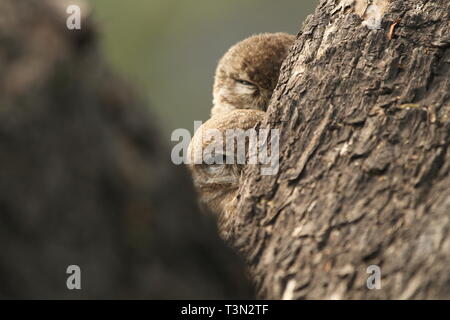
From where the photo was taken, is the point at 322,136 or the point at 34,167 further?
the point at 322,136

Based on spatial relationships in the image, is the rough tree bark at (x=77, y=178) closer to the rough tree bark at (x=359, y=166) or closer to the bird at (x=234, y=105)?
the rough tree bark at (x=359, y=166)

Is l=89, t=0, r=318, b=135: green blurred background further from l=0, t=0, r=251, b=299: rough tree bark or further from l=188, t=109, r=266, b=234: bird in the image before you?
l=0, t=0, r=251, b=299: rough tree bark

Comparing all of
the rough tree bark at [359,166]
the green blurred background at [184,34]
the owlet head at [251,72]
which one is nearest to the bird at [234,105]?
the owlet head at [251,72]

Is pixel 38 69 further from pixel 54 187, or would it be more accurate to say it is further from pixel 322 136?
pixel 322 136

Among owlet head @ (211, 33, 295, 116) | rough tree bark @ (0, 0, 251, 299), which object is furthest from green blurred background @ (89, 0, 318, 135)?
rough tree bark @ (0, 0, 251, 299)

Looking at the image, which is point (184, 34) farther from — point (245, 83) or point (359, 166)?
point (359, 166)

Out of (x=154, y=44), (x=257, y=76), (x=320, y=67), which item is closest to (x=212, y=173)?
(x=257, y=76)

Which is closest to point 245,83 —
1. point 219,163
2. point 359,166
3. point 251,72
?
point 251,72
